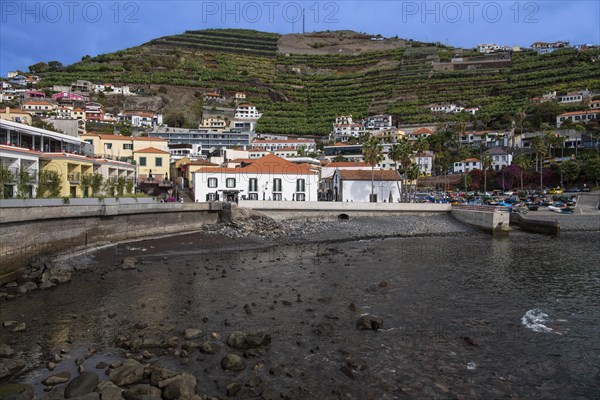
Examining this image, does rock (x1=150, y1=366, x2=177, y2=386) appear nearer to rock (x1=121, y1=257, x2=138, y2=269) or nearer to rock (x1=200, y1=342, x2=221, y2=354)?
rock (x1=200, y1=342, x2=221, y2=354)

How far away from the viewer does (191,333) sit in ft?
50.4

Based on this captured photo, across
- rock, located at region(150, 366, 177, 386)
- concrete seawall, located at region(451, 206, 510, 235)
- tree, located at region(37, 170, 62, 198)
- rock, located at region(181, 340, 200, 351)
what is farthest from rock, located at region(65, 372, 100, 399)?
concrete seawall, located at region(451, 206, 510, 235)

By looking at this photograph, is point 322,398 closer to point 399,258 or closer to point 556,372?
point 556,372

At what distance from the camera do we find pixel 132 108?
146m

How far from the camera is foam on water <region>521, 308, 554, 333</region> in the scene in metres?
16.8

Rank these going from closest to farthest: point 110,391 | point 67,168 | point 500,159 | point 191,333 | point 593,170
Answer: point 110,391 < point 191,333 < point 67,168 < point 593,170 < point 500,159

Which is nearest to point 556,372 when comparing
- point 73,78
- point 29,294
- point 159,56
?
point 29,294

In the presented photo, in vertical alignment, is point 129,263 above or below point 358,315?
above

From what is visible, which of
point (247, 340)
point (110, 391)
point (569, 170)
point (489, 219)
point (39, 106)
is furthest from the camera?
point (39, 106)

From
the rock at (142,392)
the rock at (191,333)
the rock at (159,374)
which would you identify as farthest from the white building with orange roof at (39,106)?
the rock at (142,392)

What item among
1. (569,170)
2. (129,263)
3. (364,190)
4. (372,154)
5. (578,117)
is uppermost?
(578,117)

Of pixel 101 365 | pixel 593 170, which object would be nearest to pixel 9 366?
pixel 101 365

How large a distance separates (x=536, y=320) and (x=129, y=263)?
2337cm

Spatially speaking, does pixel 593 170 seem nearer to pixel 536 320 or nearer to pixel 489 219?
pixel 489 219
